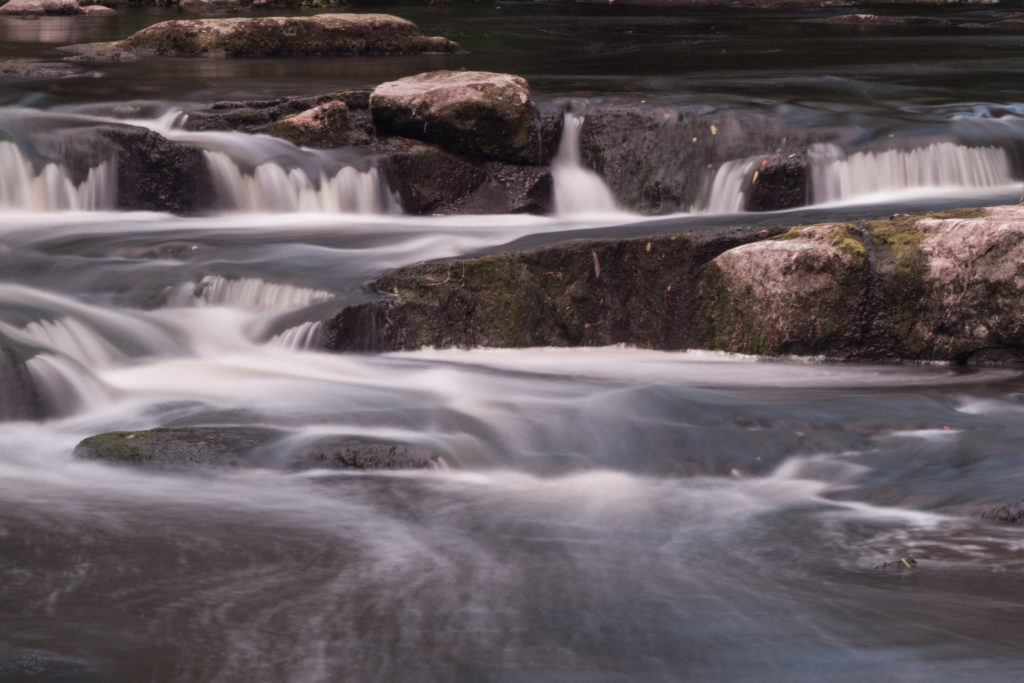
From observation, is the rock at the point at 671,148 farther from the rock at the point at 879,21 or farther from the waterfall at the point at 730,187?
the rock at the point at 879,21

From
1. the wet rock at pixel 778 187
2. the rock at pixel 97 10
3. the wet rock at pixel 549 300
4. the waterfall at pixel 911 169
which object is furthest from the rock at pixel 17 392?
the rock at pixel 97 10

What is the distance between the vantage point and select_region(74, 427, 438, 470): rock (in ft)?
17.5

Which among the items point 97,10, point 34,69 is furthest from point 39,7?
point 34,69

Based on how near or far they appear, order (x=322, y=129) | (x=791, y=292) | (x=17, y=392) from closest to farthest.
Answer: (x=17, y=392) < (x=791, y=292) < (x=322, y=129)

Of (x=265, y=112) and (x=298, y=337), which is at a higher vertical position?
(x=265, y=112)

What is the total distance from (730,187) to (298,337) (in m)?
4.48

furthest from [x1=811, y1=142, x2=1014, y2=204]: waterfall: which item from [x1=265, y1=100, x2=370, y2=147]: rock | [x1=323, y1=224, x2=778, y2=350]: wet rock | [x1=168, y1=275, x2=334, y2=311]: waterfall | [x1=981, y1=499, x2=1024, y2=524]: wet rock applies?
[x1=981, y1=499, x2=1024, y2=524]: wet rock

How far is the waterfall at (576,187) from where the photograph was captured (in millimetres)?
10477

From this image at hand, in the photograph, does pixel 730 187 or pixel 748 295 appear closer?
pixel 748 295

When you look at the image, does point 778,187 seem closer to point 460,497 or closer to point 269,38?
point 460,497

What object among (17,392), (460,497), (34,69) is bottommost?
(460,497)

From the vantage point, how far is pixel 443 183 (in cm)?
1027

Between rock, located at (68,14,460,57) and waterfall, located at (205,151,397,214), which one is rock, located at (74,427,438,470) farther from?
rock, located at (68,14,460,57)

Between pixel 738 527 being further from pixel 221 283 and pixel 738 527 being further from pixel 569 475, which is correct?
pixel 221 283
